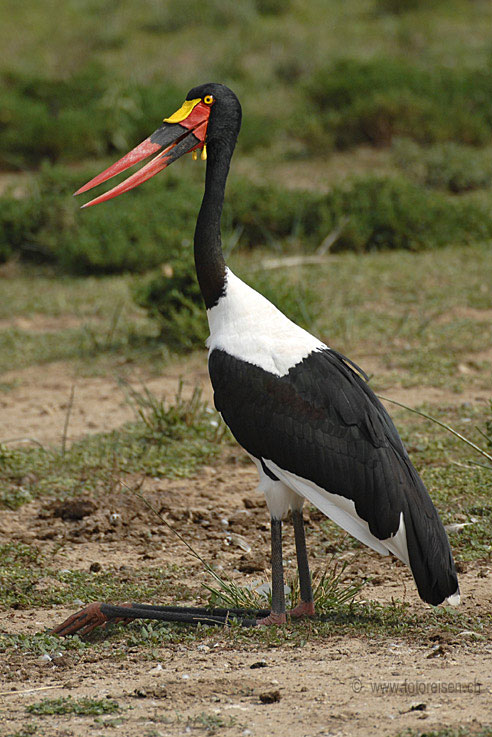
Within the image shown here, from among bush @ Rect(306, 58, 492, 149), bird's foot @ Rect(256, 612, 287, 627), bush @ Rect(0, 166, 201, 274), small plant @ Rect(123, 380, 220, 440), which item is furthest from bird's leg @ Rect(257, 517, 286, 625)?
bush @ Rect(306, 58, 492, 149)

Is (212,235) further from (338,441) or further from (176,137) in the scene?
(338,441)

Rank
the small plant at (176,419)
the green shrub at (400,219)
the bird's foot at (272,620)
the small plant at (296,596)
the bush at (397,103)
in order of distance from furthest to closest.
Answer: the bush at (397,103)
the green shrub at (400,219)
the small plant at (176,419)
the small plant at (296,596)
the bird's foot at (272,620)

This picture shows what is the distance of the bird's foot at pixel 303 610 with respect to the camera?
3.60m

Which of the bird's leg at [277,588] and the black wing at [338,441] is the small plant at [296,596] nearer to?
the bird's leg at [277,588]

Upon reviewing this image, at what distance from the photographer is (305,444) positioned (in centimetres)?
348

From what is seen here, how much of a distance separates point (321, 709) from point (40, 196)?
22.6ft

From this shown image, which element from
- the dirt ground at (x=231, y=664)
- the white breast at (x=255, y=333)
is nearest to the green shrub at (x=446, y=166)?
the dirt ground at (x=231, y=664)

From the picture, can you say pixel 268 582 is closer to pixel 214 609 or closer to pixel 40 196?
pixel 214 609

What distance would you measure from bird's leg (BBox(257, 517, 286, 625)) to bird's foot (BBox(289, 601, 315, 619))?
0.06 metres

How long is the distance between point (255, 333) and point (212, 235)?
0.42 metres

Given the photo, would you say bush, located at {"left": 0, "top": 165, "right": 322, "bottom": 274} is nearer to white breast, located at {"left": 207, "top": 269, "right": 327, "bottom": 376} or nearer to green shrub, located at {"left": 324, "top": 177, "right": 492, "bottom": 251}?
green shrub, located at {"left": 324, "top": 177, "right": 492, "bottom": 251}

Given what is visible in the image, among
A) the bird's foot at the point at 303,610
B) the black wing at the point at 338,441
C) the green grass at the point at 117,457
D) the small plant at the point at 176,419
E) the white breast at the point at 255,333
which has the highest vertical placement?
the white breast at the point at 255,333

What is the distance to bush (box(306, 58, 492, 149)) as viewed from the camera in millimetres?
10969

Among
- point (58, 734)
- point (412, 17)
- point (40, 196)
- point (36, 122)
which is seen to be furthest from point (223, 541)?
point (412, 17)
